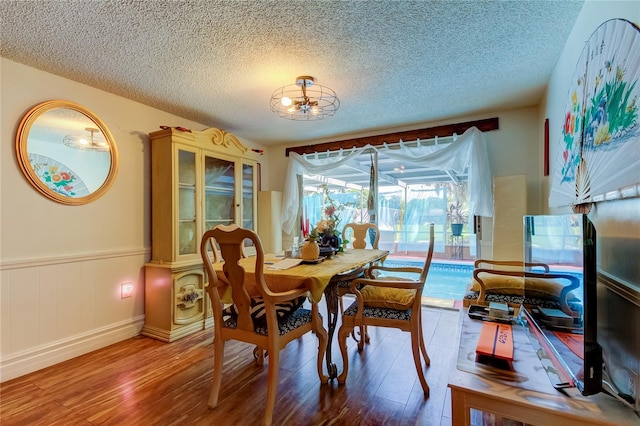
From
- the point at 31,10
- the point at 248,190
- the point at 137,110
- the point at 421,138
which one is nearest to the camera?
the point at 31,10

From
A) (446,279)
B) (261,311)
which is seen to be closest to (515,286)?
(261,311)

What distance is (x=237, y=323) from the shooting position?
6.05ft

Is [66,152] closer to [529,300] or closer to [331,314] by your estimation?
[331,314]

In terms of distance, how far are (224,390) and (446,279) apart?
A: 3940mm

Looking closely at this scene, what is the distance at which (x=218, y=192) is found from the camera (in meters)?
3.55

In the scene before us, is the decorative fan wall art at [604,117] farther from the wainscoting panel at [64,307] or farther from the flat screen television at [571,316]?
the wainscoting panel at [64,307]

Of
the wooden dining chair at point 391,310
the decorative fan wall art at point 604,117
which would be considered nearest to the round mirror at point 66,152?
the wooden dining chair at point 391,310

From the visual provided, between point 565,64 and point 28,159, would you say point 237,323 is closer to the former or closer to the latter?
point 28,159

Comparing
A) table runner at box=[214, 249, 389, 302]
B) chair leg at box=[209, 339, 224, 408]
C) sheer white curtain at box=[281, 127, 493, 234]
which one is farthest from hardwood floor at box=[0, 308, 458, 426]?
sheer white curtain at box=[281, 127, 493, 234]

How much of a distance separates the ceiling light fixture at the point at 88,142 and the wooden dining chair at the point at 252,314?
1.72m

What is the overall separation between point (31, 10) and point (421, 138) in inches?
138

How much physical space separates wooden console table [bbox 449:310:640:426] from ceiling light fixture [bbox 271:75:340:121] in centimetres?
208

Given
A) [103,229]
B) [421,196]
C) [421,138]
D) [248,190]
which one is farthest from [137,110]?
[421,196]

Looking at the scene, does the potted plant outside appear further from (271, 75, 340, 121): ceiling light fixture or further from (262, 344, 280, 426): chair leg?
(262, 344, 280, 426): chair leg
